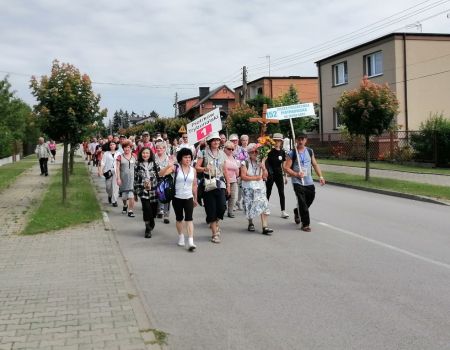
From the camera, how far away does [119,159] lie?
1261 cm

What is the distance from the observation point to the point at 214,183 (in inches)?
359

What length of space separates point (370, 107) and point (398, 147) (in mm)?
9583

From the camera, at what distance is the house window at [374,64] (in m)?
33.0

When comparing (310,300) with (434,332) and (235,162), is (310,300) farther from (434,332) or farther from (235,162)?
(235,162)

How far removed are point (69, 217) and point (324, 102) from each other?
100 feet

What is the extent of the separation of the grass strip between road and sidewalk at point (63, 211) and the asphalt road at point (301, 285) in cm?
108

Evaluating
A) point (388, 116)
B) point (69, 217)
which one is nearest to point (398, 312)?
point (69, 217)

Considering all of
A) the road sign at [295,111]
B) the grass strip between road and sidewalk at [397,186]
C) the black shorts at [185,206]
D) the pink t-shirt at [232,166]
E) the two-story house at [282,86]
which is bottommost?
the grass strip between road and sidewalk at [397,186]

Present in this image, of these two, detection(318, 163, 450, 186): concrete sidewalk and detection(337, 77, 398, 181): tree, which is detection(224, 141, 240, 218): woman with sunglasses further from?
detection(318, 163, 450, 186): concrete sidewalk

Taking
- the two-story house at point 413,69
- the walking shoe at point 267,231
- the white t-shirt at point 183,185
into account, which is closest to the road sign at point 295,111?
the walking shoe at point 267,231

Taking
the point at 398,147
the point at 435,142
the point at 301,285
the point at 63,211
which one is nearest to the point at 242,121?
the point at 398,147

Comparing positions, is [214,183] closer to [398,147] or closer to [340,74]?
[398,147]

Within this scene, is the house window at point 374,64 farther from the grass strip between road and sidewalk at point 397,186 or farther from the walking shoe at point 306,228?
the walking shoe at point 306,228

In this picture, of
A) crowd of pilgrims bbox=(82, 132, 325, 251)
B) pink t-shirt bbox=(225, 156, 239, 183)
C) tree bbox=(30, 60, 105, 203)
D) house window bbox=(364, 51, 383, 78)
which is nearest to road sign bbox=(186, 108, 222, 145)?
crowd of pilgrims bbox=(82, 132, 325, 251)
